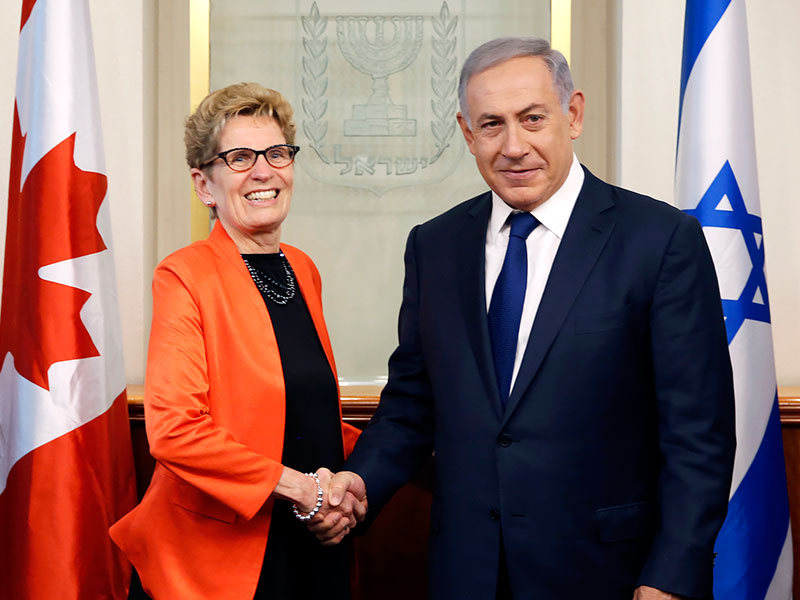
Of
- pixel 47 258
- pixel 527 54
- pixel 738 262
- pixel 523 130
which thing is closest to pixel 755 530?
pixel 738 262

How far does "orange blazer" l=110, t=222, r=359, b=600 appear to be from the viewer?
1591 millimetres

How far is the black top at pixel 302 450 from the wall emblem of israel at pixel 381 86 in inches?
52.9

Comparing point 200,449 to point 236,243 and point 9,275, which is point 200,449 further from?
point 9,275

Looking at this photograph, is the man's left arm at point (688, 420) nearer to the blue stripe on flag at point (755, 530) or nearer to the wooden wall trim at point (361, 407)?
the blue stripe on flag at point (755, 530)

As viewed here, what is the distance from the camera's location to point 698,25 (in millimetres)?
2398

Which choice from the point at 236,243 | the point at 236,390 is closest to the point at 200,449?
the point at 236,390

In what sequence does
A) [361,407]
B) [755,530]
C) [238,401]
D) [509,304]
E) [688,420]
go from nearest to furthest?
1. [688,420]
2. [509,304]
3. [238,401]
4. [755,530]
5. [361,407]

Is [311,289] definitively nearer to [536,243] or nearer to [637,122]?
[536,243]

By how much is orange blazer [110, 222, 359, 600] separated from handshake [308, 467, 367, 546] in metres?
0.11

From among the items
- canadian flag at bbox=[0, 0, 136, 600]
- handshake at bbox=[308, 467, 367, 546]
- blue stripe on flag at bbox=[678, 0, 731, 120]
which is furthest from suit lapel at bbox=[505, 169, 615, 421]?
canadian flag at bbox=[0, 0, 136, 600]

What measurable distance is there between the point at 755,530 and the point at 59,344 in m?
2.00

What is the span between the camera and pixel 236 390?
170cm

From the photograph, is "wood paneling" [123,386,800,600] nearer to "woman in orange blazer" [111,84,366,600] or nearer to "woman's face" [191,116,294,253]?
"woman in orange blazer" [111,84,366,600]

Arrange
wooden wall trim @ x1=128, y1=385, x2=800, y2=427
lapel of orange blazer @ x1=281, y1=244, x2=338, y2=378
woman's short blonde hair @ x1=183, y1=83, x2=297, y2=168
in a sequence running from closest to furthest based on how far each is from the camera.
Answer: woman's short blonde hair @ x1=183, y1=83, x2=297, y2=168 → lapel of orange blazer @ x1=281, y1=244, x2=338, y2=378 → wooden wall trim @ x1=128, y1=385, x2=800, y2=427
